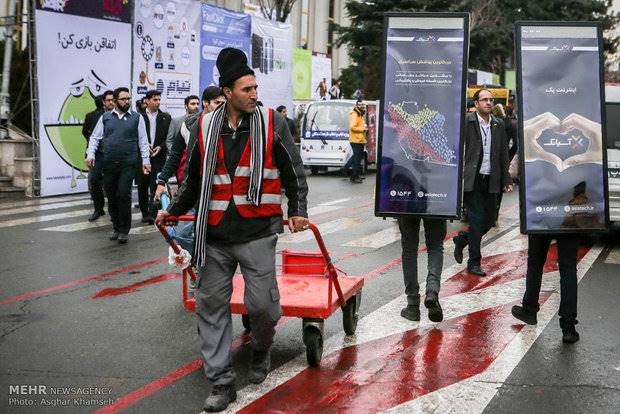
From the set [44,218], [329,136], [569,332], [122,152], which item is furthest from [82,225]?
[329,136]

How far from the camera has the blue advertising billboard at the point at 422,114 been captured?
23.6 ft

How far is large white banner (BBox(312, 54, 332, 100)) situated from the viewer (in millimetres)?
33250

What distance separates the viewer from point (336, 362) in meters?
5.97

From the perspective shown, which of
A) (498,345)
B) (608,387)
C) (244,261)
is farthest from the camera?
(498,345)

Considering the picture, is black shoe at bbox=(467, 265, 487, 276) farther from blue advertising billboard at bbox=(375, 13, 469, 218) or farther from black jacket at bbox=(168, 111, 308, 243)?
black jacket at bbox=(168, 111, 308, 243)

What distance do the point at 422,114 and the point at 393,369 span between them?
2.25 metres

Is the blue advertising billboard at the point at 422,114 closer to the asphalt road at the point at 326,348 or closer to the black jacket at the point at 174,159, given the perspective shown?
the asphalt road at the point at 326,348

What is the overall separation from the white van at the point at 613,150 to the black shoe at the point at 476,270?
2.97m

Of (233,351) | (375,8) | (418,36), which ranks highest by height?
(375,8)

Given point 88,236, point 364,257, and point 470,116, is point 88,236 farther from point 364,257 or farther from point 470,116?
point 470,116

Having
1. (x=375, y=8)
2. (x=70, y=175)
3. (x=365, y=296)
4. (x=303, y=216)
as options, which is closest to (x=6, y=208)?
(x=70, y=175)

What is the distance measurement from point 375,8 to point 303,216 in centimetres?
4322

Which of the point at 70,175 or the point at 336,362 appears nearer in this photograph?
the point at 336,362


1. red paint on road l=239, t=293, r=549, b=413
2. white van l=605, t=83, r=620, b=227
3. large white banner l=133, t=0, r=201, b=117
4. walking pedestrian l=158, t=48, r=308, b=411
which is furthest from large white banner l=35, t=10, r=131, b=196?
walking pedestrian l=158, t=48, r=308, b=411
